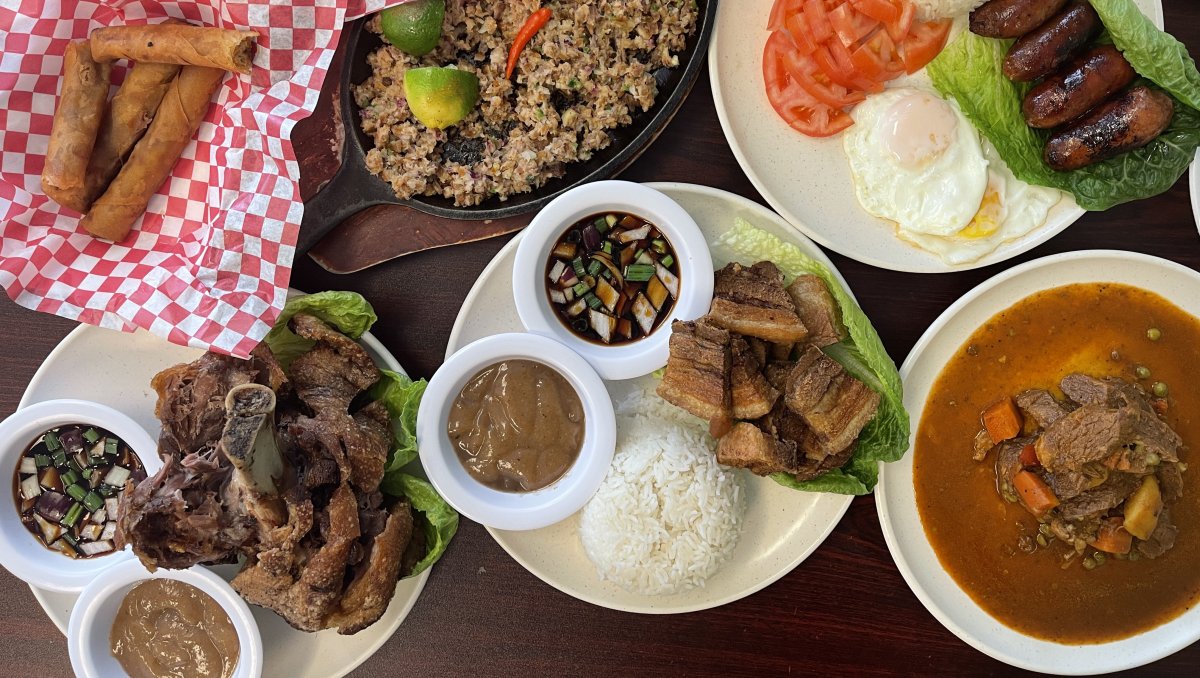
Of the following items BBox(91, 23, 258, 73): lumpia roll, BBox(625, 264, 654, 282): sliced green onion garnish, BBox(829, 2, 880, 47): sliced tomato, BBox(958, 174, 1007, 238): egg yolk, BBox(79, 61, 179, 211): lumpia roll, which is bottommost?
BBox(625, 264, 654, 282): sliced green onion garnish

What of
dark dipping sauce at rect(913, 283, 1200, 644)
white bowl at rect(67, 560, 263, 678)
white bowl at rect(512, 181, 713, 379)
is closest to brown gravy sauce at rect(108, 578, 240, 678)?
white bowl at rect(67, 560, 263, 678)

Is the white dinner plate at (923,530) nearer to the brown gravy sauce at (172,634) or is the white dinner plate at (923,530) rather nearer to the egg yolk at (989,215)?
the egg yolk at (989,215)

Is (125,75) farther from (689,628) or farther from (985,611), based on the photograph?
(985,611)

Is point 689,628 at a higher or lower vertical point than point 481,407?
lower

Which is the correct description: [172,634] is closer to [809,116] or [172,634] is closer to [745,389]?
[745,389]

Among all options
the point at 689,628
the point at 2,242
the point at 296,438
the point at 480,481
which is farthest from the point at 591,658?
the point at 2,242

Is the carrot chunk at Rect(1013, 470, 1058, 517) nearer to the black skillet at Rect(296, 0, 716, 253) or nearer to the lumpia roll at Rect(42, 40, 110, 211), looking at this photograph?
the black skillet at Rect(296, 0, 716, 253)
